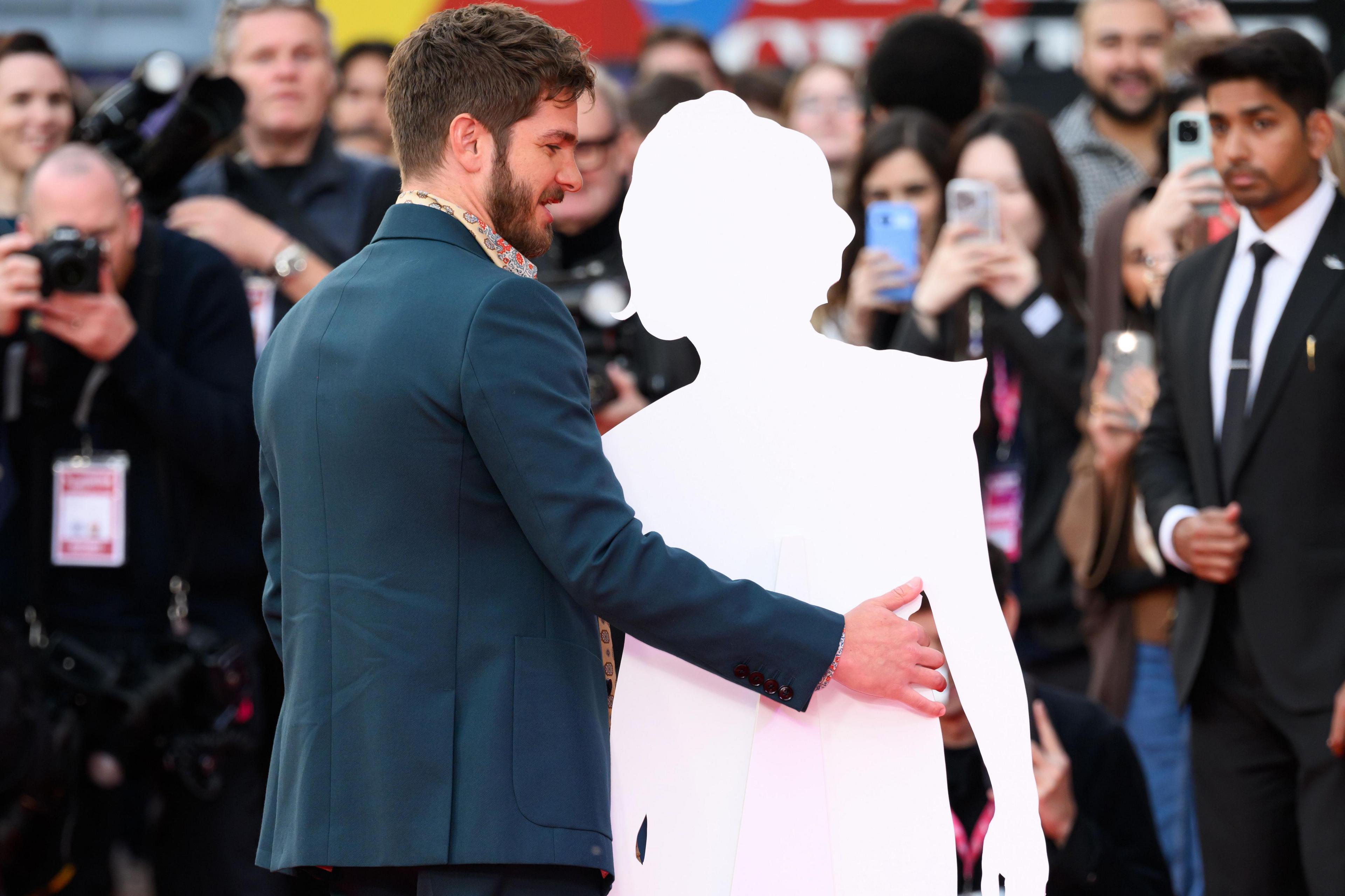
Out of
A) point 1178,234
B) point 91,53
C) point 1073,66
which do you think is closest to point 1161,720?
point 1178,234

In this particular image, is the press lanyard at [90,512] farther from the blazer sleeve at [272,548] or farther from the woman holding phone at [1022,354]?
the woman holding phone at [1022,354]

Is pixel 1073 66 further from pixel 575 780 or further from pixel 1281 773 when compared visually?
pixel 575 780

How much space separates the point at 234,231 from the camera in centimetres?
479

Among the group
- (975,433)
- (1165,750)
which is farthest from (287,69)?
(1165,750)

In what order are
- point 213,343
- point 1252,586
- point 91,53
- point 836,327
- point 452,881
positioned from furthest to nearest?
point 91,53, point 836,327, point 213,343, point 1252,586, point 452,881

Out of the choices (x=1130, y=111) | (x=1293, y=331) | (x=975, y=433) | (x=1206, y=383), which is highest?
(x=1130, y=111)

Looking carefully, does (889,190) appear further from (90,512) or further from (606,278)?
(90,512)

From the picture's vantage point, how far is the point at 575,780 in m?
2.38

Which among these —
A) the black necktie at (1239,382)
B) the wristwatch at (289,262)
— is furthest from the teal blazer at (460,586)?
the wristwatch at (289,262)

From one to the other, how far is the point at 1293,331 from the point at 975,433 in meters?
0.96

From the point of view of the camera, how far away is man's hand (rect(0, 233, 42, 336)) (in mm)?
4254

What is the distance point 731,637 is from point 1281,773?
76.2 inches

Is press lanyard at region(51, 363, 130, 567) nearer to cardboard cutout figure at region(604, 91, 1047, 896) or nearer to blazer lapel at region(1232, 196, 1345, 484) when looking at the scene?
cardboard cutout figure at region(604, 91, 1047, 896)

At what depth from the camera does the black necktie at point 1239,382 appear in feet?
12.7
